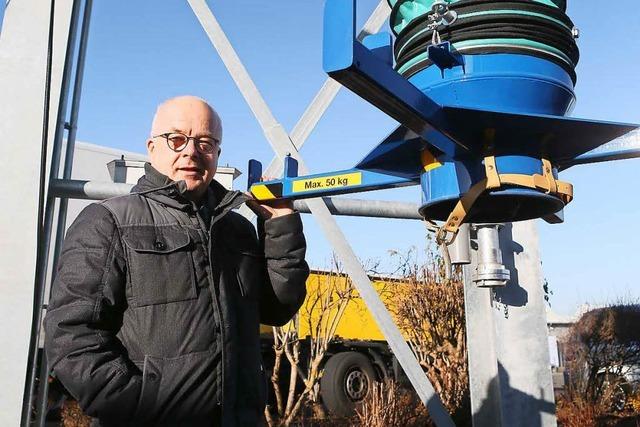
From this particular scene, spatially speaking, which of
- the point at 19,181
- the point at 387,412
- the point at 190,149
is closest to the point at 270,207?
the point at 190,149

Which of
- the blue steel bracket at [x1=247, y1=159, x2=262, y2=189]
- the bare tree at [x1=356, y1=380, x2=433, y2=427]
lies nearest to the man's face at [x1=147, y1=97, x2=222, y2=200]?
the blue steel bracket at [x1=247, y1=159, x2=262, y2=189]

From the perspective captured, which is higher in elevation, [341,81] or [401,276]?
[401,276]

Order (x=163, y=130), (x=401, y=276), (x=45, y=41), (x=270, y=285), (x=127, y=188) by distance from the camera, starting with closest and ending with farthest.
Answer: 1. (x=163, y=130)
2. (x=270, y=285)
3. (x=45, y=41)
4. (x=127, y=188)
5. (x=401, y=276)

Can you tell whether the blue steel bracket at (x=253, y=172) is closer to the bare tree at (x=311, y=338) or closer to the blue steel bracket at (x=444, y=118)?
the blue steel bracket at (x=444, y=118)

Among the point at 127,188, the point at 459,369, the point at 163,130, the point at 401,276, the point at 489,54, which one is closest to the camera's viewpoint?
the point at 489,54

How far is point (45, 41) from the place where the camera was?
253 centimetres

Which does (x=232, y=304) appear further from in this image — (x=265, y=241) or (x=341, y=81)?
(x=341, y=81)

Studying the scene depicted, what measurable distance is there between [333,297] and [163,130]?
727 centimetres

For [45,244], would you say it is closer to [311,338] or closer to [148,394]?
[148,394]

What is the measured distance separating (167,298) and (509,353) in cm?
214

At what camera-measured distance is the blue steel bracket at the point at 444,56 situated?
1392 millimetres

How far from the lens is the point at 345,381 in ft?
28.9

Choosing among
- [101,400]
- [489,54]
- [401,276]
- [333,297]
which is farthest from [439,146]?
[401,276]

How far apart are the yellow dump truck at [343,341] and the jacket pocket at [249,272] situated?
631 cm
